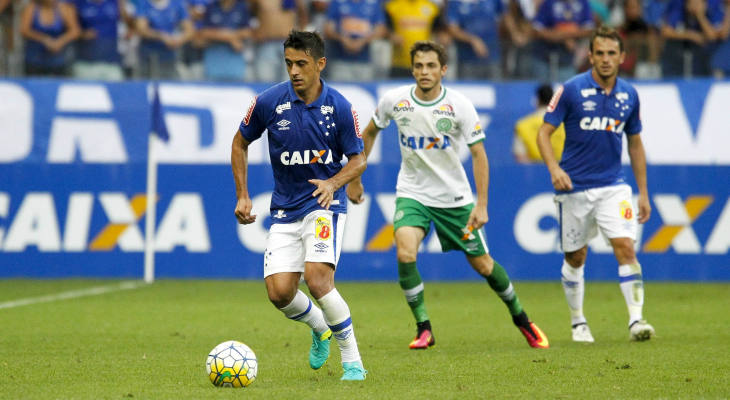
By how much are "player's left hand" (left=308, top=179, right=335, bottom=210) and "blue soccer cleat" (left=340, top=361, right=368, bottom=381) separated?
3.31 feet

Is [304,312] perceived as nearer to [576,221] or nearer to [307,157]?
[307,157]

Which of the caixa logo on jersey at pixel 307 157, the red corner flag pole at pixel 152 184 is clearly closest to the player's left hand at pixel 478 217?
the caixa logo on jersey at pixel 307 157

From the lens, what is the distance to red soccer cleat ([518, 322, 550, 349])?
839cm

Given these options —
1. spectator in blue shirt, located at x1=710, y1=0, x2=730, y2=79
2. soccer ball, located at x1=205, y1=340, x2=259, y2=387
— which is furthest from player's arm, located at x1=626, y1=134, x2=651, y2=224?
spectator in blue shirt, located at x1=710, y1=0, x2=730, y2=79

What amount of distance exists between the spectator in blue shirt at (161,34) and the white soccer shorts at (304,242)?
9488mm

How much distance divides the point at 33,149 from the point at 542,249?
24.8 feet

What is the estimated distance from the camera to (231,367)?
625 centimetres

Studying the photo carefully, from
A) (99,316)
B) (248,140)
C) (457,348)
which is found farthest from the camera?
(99,316)

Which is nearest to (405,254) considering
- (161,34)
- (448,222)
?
(448,222)

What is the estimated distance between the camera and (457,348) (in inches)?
327

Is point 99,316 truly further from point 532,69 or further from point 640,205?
point 532,69

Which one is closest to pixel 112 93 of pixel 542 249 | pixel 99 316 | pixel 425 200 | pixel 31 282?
pixel 31 282

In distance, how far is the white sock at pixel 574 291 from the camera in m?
9.10

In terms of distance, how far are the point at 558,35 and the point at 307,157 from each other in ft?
33.0
